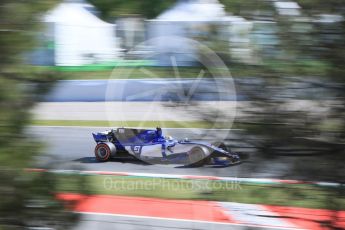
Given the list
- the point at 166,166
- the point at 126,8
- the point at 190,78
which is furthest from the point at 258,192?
the point at 126,8

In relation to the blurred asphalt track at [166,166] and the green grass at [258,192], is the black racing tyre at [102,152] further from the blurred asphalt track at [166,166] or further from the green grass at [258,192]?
the green grass at [258,192]

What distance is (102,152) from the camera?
2910 millimetres

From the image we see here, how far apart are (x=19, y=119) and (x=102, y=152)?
3.17 ft

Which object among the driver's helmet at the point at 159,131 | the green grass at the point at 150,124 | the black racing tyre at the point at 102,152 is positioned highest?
the green grass at the point at 150,124

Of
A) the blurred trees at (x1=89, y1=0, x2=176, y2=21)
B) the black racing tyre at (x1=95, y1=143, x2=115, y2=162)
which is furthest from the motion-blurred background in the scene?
the black racing tyre at (x1=95, y1=143, x2=115, y2=162)

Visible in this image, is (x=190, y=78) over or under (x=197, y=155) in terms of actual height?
over

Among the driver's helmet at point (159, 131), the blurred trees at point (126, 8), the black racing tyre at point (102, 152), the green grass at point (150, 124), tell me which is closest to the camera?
the blurred trees at point (126, 8)

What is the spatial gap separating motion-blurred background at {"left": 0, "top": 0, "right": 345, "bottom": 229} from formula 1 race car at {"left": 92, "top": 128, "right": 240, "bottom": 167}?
55mm

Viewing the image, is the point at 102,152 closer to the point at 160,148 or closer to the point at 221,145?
the point at 160,148

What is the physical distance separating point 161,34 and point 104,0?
0.23m

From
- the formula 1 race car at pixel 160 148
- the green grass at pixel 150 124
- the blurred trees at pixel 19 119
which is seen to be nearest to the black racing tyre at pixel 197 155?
the formula 1 race car at pixel 160 148

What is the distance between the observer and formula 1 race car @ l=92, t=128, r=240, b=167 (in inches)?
84.1

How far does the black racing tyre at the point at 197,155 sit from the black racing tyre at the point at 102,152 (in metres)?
0.56

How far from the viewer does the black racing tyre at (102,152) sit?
2.74 m
